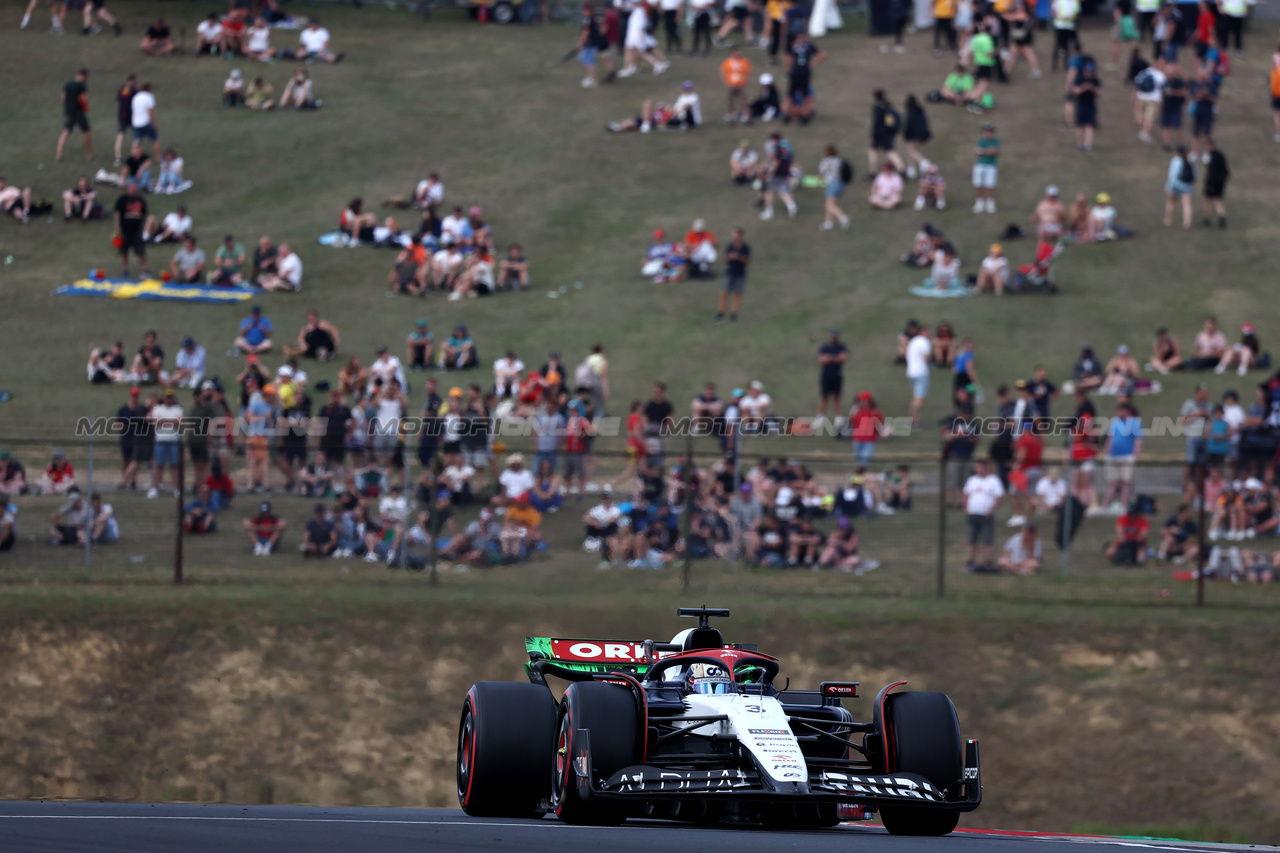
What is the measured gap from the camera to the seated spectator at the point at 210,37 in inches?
1758

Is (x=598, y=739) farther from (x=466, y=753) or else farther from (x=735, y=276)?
(x=735, y=276)

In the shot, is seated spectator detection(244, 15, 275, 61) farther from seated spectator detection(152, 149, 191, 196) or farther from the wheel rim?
the wheel rim

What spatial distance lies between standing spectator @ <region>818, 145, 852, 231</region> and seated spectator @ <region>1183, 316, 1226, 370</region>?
8.68 m

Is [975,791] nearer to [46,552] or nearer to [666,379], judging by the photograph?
[46,552]

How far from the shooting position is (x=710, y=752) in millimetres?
10539

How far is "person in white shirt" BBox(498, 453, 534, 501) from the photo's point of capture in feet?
66.5

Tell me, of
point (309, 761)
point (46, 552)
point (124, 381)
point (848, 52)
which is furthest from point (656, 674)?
point (848, 52)

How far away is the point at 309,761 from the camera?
17.4 metres

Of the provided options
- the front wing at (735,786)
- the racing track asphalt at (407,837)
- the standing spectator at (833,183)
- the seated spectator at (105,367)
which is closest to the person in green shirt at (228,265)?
the seated spectator at (105,367)

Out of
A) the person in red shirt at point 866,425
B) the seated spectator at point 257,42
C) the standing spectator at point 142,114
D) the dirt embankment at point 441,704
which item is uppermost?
the seated spectator at point 257,42

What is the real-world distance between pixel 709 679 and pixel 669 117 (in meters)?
31.8

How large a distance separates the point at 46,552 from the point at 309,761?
15.2ft

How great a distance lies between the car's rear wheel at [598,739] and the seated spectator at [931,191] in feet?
91.8

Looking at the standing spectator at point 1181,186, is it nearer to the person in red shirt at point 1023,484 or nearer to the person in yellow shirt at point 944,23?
the person in yellow shirt at point 944,23
